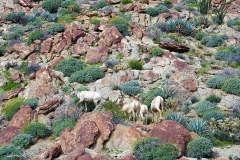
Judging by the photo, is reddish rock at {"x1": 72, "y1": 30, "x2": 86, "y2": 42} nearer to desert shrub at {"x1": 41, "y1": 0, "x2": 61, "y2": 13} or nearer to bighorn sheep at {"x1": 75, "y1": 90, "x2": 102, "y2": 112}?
bighorn sheep at {"x1": 75, "y1": 90, "x2": 102, "y2": 112}

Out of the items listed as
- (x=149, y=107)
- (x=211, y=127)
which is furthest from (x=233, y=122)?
(x=149, y=107)

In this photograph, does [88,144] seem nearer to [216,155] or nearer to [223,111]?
[216,155]

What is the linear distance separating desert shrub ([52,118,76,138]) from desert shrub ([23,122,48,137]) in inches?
16.4

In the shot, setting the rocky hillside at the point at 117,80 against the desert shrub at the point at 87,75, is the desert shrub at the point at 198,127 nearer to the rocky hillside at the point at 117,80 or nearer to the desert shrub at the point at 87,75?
the rocky hillside at the point at 117,80

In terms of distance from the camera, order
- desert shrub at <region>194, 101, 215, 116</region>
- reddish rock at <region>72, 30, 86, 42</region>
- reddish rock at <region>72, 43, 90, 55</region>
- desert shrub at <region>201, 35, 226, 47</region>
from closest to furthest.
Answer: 1. desert shrub at <region>194, 101, 215, 116</region>
2. reddish rock at <region>72, 43, 90, 55</region>
3. reddish rock at <region>72, 30, 86, 42</region>
4. desert shrub at <region>201, 35, 226, 47</region>

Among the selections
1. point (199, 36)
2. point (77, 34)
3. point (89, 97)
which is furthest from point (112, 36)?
point (89, 97)

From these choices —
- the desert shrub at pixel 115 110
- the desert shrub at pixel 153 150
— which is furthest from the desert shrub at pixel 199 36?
the desert shrub at pixel 153 150

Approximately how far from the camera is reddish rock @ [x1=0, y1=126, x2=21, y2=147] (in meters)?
14.1

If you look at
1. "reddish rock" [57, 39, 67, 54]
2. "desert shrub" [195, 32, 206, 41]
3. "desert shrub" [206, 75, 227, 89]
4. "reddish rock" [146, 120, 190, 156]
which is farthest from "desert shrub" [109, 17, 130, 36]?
"reddish rock" [146, 120, 190, 156]

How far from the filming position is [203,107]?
15438mm

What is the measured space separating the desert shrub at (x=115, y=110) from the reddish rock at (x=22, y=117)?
3343mm

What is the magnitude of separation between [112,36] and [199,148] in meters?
12.0

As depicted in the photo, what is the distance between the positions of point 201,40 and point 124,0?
8.50m

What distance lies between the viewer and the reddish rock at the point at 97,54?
20567 millimetres
